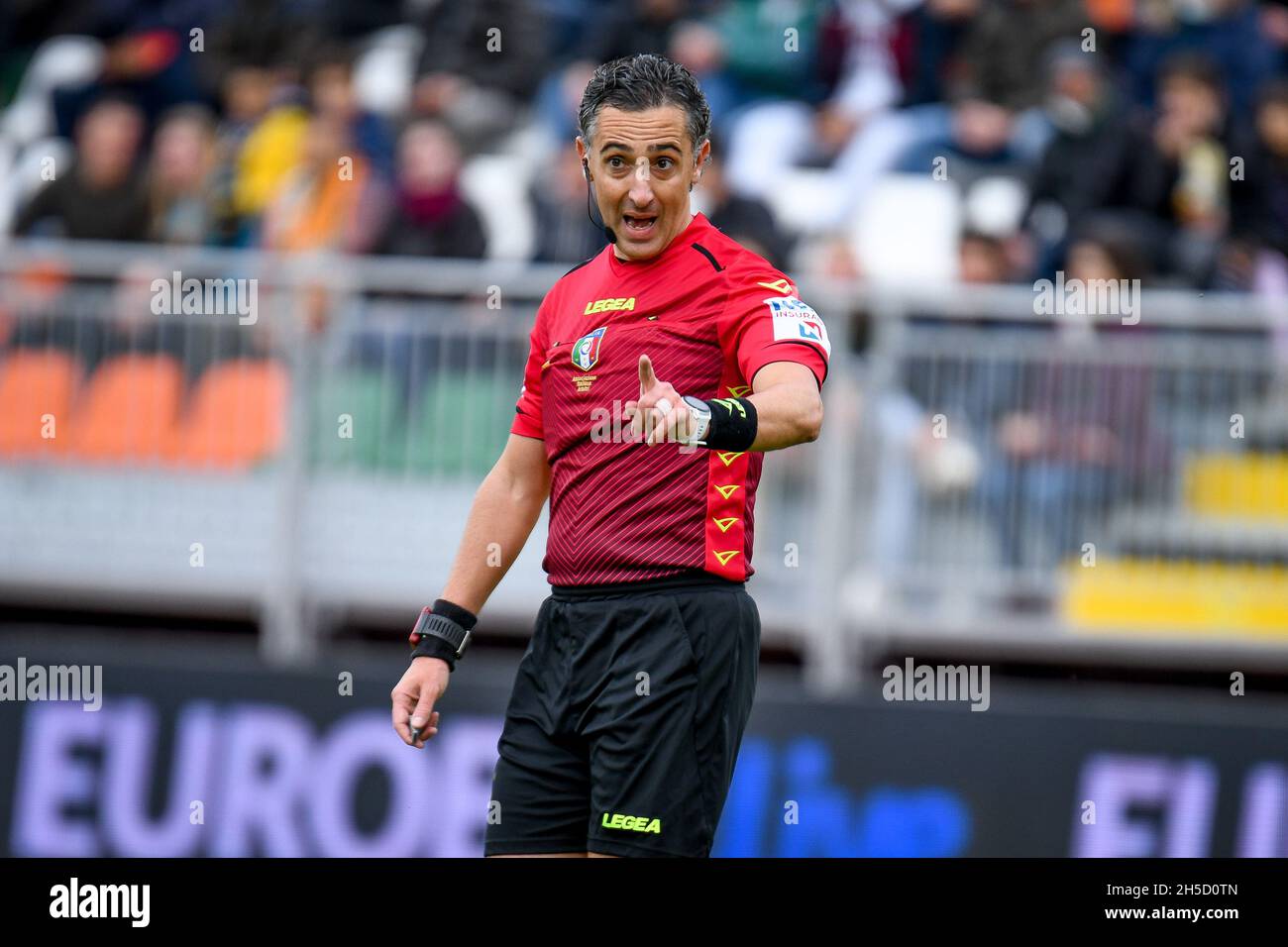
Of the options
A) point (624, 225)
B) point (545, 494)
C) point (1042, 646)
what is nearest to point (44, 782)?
point (1042, 646)

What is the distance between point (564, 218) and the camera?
37.6 feet

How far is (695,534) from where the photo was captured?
4992 millimetres

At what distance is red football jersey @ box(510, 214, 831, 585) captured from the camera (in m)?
4.98

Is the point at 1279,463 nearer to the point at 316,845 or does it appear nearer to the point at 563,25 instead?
the point at 316,845

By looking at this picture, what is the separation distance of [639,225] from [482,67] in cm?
877

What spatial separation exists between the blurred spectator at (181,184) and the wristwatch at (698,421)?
27.4ft

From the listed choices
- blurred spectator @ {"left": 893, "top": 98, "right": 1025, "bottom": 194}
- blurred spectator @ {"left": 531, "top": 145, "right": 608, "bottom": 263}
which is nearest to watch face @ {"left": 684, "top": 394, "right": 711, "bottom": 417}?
blurred spectator @ {"left": 531, "top": 145, "right": 608, "bottom": 263}

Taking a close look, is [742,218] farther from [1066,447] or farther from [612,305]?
[612,305]

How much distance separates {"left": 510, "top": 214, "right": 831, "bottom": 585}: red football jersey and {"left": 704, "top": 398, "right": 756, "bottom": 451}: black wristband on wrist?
0.37 m

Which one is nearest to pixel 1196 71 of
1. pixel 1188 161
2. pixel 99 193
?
pixel 1188 161

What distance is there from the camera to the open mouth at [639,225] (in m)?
5.06

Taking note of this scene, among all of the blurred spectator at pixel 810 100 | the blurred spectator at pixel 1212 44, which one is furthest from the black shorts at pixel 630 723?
the blurred spectator at pixel 1212 44

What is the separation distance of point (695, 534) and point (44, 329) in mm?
6554

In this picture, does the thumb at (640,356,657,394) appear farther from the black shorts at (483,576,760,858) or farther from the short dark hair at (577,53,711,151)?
the short dark hair at (577,53,711,151)
